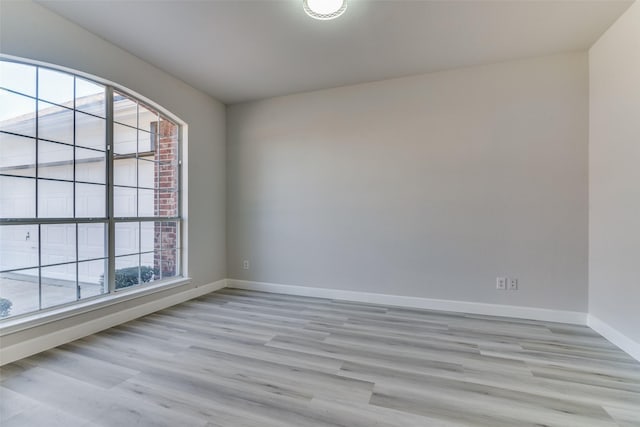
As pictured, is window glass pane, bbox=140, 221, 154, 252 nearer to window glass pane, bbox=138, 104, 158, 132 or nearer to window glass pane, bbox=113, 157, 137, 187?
window glass pane, bbox=113, 157, 137, 187

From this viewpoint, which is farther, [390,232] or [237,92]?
[237,92]

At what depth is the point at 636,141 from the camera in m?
2.12

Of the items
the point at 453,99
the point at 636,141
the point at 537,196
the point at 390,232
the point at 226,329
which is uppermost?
the point at 453,99

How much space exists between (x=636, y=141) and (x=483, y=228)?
1304 millimetres

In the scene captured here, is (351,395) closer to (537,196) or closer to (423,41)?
(537,196)

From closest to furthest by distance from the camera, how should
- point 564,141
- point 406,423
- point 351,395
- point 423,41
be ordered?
point 406,423, point 351,395, point 423,41, point 564,141

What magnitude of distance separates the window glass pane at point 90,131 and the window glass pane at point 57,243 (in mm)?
760

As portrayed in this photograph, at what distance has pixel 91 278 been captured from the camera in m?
2.68

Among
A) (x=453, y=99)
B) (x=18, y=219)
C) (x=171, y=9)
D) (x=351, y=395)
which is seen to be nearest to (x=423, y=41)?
(x=453, y=99)

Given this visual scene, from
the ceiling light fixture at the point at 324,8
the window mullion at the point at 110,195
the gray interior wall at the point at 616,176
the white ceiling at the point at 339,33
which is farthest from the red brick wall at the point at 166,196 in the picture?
the gray interior wall at the point at 616,176

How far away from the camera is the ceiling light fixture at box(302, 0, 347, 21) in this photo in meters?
2.07

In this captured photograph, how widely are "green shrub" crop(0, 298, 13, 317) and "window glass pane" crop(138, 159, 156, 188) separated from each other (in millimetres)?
1431

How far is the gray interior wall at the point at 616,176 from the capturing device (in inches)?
84.3

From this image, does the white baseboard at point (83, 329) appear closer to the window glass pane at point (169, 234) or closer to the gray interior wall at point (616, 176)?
the window glass pane at point (169, 234)
